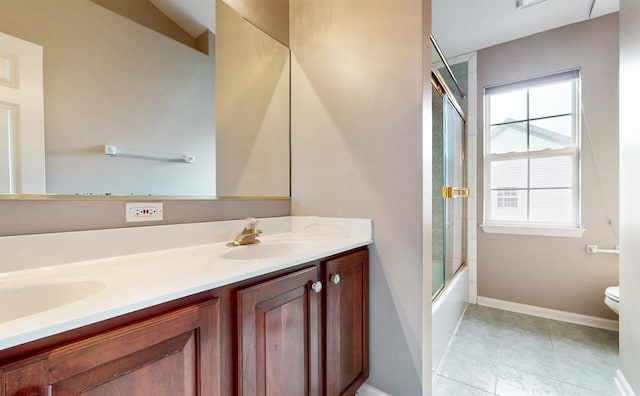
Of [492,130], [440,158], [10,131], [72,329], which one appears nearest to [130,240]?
[10,131]

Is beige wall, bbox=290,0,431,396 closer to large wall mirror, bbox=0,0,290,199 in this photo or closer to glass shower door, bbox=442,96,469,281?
large wall mirror, bbox=0,0,290,199

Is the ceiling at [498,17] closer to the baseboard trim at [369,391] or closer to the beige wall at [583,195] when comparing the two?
the beige wall at [583,195]

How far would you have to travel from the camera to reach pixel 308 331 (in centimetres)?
103

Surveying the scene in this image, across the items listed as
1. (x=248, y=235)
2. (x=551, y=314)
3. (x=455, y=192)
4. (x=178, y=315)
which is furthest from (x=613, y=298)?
(x=178, y=315)

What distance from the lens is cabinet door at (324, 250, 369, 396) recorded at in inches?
44.2

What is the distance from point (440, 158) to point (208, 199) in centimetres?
168

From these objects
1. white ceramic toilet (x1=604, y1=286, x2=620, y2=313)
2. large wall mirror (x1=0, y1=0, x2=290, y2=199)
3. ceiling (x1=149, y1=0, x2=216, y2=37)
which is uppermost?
ceiling (x1=149, y1=0, x2=216, y2=37)

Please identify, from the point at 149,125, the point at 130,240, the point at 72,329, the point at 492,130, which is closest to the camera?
the point at 72,329

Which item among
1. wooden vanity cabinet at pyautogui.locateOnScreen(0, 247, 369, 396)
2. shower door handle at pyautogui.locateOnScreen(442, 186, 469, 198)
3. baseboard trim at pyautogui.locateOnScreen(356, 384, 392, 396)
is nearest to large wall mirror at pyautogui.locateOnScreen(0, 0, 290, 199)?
wooden vanity cabinet at pyautogui.locateOnScreen(0, 247, 369, 396)

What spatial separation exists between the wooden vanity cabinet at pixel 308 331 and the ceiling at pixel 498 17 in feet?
7.29

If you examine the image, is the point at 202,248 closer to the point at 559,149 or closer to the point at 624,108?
the point at 624,108

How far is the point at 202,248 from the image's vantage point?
122 centimetres

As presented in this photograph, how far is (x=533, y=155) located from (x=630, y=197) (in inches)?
54.4

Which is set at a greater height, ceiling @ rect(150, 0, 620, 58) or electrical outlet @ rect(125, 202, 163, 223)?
ceiling @ rect(150, 0, 620, 58)
